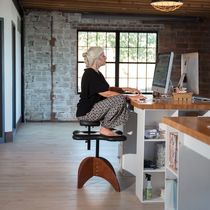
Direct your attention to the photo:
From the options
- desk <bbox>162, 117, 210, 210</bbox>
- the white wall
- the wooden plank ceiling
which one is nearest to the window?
the wooden plank ceiling

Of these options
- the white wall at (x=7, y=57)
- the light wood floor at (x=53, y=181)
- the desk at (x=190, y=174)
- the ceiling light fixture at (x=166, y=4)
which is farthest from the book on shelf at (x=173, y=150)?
the white wall at (x=7, y=57)

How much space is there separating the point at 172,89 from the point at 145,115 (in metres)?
0.72

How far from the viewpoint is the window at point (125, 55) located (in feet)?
33.7

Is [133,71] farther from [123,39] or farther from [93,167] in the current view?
[93,167]

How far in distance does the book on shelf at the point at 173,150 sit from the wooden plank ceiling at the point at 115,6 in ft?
18.9

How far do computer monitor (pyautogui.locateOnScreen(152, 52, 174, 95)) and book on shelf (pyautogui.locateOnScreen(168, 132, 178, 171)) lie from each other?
151cm

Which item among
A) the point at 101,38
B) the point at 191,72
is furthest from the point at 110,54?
the point at 191,72

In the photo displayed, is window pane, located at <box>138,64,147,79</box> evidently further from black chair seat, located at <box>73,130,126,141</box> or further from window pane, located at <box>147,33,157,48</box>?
black chair seat, located at <box>73,130,126,141</box>

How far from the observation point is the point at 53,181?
4863 millimetres

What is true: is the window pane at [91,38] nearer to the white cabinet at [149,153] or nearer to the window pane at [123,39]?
the window pane at [123,39]

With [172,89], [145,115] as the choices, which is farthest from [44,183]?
[172,89]

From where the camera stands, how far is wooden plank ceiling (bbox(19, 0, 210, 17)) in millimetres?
8609

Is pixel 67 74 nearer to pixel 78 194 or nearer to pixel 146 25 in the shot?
pixel 146 25

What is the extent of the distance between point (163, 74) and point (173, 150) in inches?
68.4
